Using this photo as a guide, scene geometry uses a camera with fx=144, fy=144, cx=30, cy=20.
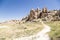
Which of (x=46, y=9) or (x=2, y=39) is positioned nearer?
(x=2, y=39)

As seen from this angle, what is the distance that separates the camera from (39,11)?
6147 inches

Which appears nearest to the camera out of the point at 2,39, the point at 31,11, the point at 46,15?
the point at 2,39

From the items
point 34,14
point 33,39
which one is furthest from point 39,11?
point 33,39

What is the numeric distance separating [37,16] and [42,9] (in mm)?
8885

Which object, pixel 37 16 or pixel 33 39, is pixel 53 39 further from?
pixel 37 16

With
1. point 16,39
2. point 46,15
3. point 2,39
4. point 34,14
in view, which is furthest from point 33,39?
point 34,14

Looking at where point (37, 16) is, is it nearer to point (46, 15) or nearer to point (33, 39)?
point (46, 15)

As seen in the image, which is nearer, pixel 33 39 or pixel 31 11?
pixel 33 39

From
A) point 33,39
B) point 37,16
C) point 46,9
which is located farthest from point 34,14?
point 33,39

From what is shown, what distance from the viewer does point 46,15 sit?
140 meters

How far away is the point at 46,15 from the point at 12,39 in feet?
379

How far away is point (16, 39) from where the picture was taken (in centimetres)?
2619

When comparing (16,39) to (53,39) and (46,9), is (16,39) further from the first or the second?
(46,9)

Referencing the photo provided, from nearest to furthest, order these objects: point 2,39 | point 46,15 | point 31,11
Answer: point 2,39
point 46,15
point 31,11
